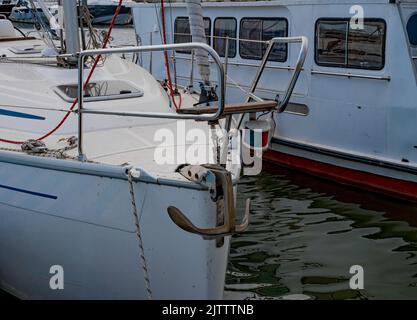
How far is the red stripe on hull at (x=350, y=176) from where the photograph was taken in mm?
8586

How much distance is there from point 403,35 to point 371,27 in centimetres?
53

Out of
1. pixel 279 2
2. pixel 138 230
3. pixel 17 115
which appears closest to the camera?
pixel 138 230

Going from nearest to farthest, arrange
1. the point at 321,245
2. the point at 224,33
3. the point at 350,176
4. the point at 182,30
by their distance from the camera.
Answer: the point at 321,245 < the point at 350,176 < the point at 224,33 < the point at 182,30

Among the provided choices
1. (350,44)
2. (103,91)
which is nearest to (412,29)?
(350,44)

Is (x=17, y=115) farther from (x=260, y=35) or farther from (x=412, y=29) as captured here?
(x=260, y=35)

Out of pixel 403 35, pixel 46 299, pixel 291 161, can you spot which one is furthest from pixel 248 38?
pixel 46 299

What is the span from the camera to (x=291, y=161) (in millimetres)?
10094

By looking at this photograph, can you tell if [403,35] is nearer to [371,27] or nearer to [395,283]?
[371,27]

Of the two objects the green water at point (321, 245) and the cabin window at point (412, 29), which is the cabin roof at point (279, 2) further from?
the green water at point (321, 245)

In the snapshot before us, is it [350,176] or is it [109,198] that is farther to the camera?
[350,176]

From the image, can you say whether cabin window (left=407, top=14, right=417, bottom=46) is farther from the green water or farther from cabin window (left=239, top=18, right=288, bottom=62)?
the green water

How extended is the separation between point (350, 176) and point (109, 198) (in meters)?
5.41

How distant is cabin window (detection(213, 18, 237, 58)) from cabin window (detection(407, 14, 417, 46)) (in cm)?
313

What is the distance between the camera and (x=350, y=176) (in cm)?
922
